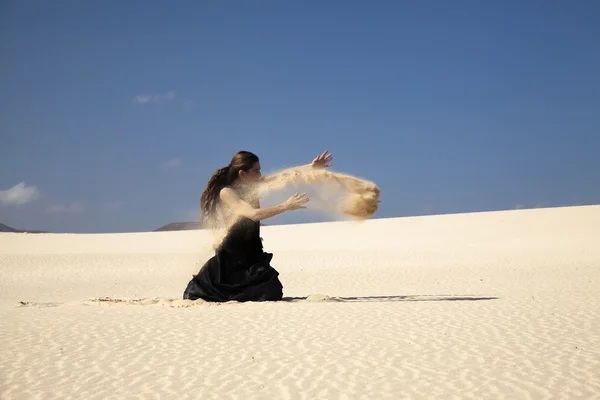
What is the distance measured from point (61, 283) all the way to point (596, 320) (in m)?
15.1

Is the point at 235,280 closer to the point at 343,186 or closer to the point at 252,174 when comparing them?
the point at 252,174

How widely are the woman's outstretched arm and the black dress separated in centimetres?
40

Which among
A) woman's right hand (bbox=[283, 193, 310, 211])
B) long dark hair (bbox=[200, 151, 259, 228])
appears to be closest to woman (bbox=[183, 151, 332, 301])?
long dark hair (bbox=[200, 151, 259, 228])

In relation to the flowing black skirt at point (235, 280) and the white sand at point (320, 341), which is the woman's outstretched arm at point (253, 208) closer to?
the flowing black skirt at point (235, 280)

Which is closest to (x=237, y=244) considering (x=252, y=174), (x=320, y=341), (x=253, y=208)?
(x=253, y=208)

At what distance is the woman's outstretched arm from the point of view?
344 inches

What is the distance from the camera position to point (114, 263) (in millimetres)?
25984

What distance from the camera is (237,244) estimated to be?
1001cm

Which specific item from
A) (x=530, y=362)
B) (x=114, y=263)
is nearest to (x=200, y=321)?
(x=530, y=362)

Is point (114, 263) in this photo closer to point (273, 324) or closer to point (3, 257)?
point (3, 257)

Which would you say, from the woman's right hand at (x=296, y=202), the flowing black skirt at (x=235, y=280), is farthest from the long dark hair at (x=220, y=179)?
the woman's right hand at (x=296, y=202)

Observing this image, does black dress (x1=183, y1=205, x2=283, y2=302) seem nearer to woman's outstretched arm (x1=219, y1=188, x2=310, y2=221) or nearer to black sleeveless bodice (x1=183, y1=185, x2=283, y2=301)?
black sleeveless bodice (x1=183, y1=185, x2=283, y2=301)

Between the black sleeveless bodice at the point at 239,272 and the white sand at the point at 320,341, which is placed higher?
the black sleeveless bodice at the point at 239,272

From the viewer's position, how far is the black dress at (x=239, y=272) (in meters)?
9.98
